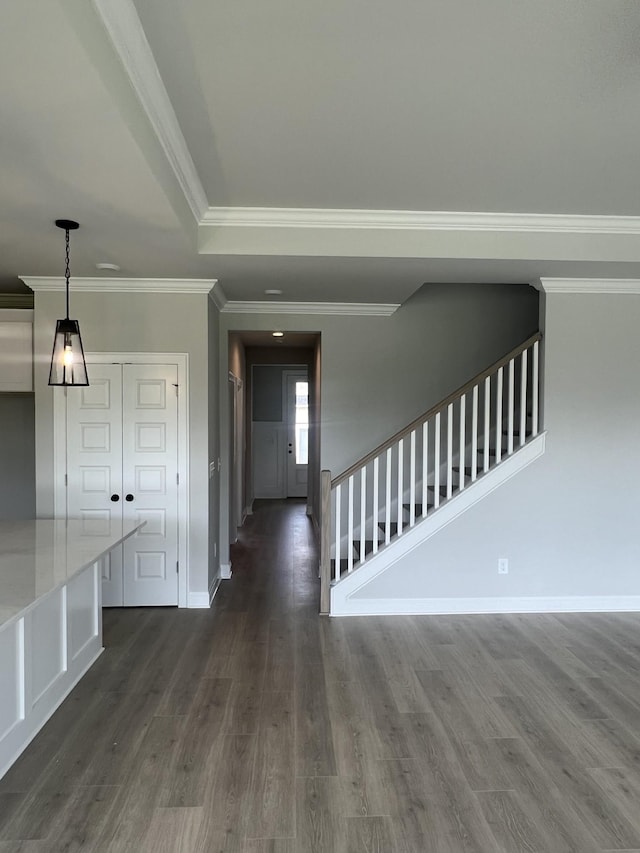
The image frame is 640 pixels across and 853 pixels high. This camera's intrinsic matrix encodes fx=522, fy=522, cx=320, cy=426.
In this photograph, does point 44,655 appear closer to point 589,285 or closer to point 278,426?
point 589,285

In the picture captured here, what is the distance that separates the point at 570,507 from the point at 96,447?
3863 mm

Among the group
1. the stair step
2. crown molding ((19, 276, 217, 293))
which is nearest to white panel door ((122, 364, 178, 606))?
crown molding ((19, 276, 217, 293))

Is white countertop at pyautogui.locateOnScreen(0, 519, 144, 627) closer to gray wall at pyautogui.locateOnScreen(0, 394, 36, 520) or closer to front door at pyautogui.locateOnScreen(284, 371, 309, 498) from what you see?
gray wall at pyautogui.locateOnScreen(0, 394, 36, 520)

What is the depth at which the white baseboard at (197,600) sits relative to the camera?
14.0 feet

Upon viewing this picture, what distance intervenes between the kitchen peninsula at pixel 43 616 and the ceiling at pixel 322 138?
174cm

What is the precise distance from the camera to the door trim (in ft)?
13.7

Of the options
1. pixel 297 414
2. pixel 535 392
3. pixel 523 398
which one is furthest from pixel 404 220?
pixel 297 414

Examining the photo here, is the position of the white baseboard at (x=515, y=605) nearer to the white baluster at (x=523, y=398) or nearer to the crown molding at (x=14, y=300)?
the white baluster at (x=523, y=398)

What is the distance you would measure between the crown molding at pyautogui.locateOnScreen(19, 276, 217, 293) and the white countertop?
6.20ft

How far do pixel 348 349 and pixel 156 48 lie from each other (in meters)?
3.53

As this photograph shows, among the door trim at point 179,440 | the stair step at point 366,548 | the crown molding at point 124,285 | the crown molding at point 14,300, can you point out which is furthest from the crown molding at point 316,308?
the stair step at point 366,548

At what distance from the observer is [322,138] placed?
2494mm

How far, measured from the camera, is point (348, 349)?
5.25 m

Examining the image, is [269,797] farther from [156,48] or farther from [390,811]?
[156,48]
